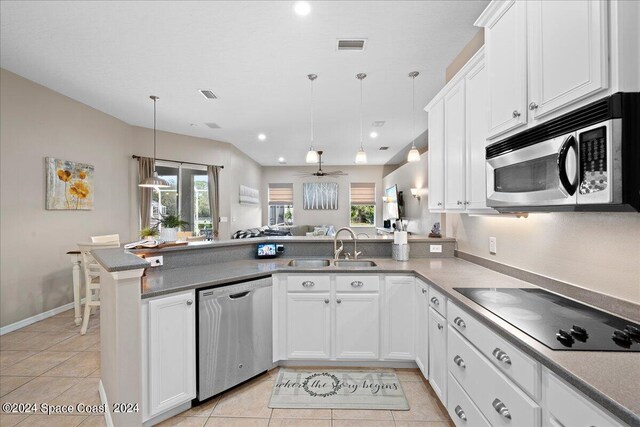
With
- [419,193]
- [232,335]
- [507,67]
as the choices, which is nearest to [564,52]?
[507,67]

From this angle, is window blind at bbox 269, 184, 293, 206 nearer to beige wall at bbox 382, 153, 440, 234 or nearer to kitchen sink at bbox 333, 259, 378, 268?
beige wall at bbox 382, 153, 440, 234

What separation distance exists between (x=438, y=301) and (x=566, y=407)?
3.37 feet

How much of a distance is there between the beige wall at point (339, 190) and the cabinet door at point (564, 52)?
27.1 ft

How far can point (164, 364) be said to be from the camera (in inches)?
70.2

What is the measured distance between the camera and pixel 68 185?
4055mm

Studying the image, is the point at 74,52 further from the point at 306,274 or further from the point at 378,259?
the point at 378,259

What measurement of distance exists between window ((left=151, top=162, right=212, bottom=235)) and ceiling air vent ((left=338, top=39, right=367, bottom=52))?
14.8 feet

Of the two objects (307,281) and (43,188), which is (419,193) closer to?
(307,281)

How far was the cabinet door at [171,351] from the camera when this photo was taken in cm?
174

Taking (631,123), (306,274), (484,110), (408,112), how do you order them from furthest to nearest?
(408,112) → (306,274) → (484,110) → (631,123)

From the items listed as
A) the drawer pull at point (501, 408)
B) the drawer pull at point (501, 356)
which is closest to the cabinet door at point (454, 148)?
the drawer pull at point (501, 356)

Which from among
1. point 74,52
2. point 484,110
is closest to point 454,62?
point 484,110

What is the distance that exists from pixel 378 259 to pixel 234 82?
2.78m

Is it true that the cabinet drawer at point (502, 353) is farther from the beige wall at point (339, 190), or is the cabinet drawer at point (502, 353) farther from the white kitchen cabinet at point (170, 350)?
the beige wall at point (339, 190)
